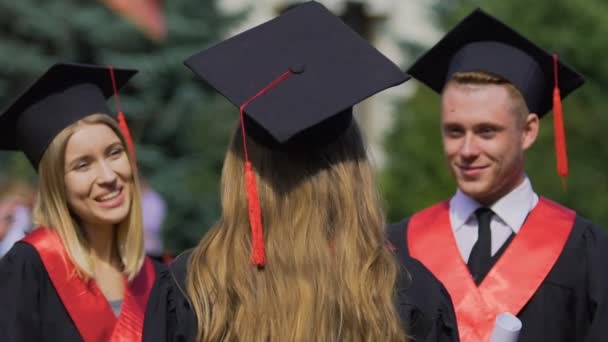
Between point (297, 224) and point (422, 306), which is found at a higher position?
point (297, 224)

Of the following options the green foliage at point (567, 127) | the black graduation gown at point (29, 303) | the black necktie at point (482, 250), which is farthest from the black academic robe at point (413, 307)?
the green foliage at point (567, 127)

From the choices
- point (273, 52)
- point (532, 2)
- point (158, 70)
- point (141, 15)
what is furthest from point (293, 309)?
point (158, 70)

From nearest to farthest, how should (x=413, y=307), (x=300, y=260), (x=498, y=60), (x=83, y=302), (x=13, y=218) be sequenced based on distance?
(x=300, y=260), (x=413, y=307), (x=83, y=302), (x=498, y=60), (x=13, y=218)

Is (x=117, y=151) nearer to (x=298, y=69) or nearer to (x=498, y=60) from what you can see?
(x=298, y=69)

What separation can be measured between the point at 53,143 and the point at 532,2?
640 cm

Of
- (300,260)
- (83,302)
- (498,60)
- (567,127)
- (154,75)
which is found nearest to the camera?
(300,260)

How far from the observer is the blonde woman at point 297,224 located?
321 cm

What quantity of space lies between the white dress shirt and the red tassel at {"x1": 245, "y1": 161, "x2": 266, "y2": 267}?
1396mm

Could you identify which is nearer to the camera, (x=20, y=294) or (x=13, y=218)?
(x=20, y=294)

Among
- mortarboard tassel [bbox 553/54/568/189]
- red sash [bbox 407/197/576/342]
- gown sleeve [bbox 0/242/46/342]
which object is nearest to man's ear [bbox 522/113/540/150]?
mortarboard tassel [bbox 553/54/568/189]

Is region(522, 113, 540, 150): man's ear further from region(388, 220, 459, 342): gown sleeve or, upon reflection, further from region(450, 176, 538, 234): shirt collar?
region(388, 220, 459, 342): gown sleeve

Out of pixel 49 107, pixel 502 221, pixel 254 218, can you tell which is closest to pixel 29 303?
pixel 49 107

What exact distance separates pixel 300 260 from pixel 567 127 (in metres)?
6.84

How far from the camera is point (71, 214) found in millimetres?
4473
